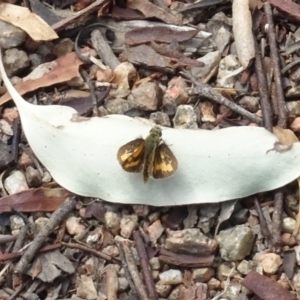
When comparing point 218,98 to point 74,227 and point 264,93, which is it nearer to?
point 264,93

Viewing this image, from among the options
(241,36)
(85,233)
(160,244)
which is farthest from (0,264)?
(241,36)

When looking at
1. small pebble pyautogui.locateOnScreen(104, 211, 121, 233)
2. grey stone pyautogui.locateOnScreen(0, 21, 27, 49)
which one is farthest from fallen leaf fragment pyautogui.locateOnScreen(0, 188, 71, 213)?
grey stone pyautogui.locateOnScreen(0, 21, 27, 49)

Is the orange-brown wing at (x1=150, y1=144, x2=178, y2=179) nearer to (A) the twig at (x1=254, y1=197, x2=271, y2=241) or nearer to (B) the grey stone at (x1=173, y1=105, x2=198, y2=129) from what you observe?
(B) the grey stone at (x1=173, y1=105, x2=198, y2=129)

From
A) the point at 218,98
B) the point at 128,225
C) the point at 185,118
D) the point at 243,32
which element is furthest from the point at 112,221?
the point at 243,32

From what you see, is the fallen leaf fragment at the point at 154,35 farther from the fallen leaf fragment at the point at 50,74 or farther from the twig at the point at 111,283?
the twig at the point at 111,283

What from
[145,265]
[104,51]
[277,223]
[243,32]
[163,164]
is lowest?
[145,265]

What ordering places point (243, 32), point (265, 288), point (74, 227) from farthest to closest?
1. point (243, 32)
2. point (74, 227)
3. point (265, 288)

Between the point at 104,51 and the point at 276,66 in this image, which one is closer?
the point at 276,66
